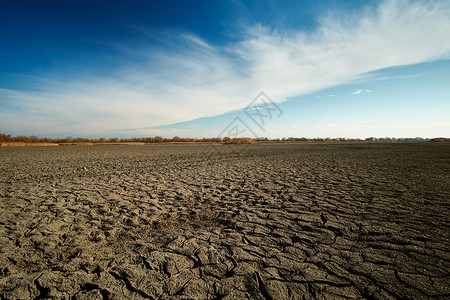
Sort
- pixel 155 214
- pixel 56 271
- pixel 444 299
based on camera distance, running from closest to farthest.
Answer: pixel 444 299, pixel 56 271, pixel 155 214

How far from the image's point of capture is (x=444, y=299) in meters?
1.49

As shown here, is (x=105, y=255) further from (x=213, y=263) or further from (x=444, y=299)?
(x=444, y=299)

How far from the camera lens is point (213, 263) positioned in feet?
6.40

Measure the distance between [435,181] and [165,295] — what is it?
6.99 m

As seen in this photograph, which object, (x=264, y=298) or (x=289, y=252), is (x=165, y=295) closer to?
(x=264, y=298)

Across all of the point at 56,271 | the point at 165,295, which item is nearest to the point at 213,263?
the point at 165,295

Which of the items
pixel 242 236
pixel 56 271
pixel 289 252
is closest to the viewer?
pixel 56 271

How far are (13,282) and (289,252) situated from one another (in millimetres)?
2540

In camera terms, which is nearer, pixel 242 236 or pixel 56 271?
pixel 56 271

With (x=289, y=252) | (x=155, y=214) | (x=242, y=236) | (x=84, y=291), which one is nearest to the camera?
(x=84, y=291)

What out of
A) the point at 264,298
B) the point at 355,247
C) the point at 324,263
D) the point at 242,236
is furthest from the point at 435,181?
the point at 264,298

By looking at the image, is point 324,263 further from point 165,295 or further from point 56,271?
point 56,271

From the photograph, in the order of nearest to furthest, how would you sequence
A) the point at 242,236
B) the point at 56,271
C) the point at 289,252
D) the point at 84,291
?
the point at 84,291
the point at 56,271
the point at 289,252
the point at 242,236

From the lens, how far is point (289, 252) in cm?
212
